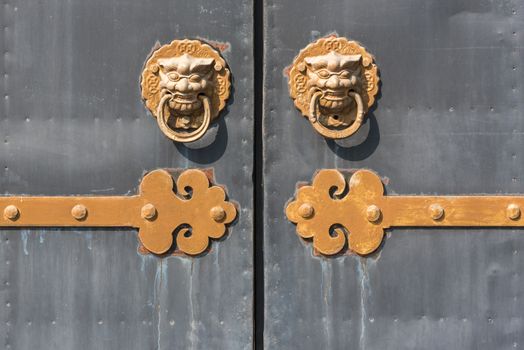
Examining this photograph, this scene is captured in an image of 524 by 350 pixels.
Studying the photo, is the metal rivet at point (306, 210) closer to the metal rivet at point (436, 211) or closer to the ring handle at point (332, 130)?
the ring handle at point (332, 130)

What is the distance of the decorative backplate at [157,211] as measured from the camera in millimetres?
2291

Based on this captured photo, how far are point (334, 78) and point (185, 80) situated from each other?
1.25 feet

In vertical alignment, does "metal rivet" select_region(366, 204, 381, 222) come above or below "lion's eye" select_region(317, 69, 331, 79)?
below

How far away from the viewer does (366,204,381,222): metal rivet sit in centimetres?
228

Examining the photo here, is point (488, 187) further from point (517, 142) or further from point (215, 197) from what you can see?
point (215, 197)

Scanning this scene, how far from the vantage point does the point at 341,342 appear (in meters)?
2.31

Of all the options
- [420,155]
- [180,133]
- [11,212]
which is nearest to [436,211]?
[420,155]

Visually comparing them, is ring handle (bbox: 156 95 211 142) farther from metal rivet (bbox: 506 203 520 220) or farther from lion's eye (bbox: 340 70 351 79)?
metal rivet (bbox: 506 203 520 220)

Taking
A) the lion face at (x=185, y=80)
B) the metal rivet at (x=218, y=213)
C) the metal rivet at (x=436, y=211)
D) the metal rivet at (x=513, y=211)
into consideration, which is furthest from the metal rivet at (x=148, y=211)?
the metal rivet at (x=513, y=211)

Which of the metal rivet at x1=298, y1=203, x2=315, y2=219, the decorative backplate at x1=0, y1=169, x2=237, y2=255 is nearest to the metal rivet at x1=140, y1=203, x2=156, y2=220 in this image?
the decorative backplate at x1=0, y1=169, x2=237, y2=255

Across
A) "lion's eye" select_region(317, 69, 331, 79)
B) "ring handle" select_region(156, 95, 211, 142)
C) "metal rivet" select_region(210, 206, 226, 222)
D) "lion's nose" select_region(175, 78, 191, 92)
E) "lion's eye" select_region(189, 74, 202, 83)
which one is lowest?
"metal rivet" select_region(210, 206, 226, 222)

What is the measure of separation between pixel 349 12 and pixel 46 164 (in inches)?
35.3

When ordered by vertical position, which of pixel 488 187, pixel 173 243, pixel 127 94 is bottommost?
pixel 173 243

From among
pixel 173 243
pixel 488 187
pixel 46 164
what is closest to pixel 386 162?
pixel 488 187
